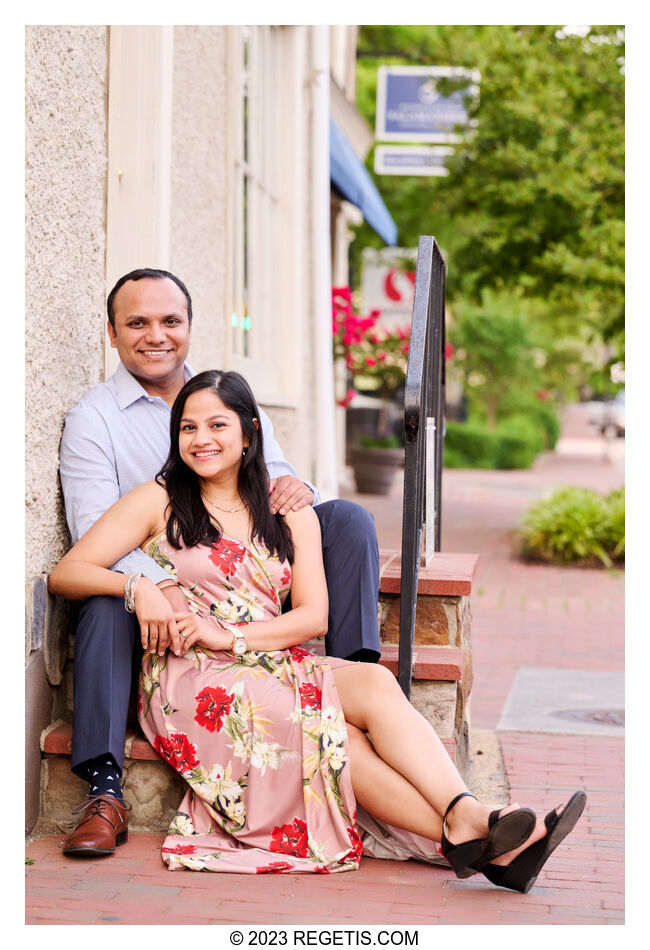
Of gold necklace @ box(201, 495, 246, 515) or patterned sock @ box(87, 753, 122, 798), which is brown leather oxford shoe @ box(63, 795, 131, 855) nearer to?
patterned sock @ box(87, 753, 122, 798)

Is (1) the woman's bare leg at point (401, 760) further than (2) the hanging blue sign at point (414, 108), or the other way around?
(2) the hanging blue sign at point (414, 108)

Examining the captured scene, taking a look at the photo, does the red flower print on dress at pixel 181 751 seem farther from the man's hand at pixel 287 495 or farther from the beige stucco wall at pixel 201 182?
the beige stucco wall at pixel 201 182

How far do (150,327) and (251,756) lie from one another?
4.62 feet

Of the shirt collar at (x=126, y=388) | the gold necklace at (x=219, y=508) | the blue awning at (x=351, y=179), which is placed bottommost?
the gold necklace at (x=219, y=508)

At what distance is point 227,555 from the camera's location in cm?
355

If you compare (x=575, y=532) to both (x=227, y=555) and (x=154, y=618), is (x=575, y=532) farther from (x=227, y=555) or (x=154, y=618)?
(x=154, y=618)

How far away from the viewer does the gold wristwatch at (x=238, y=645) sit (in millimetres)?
3453

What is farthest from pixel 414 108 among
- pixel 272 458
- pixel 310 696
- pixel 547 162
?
pixel 310 696

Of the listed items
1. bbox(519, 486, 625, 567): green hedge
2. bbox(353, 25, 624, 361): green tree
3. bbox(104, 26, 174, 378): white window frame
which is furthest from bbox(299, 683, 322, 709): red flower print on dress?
bbox(353, 25, 624, 361): green tree

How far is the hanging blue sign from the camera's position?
12.0 meters

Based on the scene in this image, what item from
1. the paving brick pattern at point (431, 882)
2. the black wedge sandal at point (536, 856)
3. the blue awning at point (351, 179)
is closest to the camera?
the paving brick pattern at point (431, 882)

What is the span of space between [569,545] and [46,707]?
7519 mm

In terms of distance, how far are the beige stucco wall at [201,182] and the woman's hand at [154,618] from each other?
230 cm

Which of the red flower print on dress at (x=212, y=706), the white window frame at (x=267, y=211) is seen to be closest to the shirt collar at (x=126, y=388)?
the red flower print on dress at (x=212, y=706)
